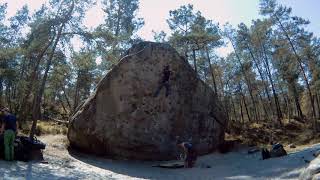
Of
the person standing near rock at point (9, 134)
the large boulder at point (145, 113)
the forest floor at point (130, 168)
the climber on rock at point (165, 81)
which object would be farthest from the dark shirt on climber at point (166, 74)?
the person standing near rock at point (9, 134)

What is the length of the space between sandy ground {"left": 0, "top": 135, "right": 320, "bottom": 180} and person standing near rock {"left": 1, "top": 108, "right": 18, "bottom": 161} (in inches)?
17.6

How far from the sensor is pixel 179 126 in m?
23.0

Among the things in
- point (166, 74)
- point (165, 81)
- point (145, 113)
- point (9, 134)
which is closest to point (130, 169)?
point (145, 113)

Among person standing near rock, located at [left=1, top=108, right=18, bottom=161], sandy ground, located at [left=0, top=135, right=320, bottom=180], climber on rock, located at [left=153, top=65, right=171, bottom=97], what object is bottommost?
sandy ground, located at [left=0, top=135, right=320, bottom=180]

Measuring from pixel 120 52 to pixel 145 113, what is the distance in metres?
11.2

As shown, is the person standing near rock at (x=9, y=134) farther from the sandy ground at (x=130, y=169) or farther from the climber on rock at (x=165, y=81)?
the climber on rock at (x=165, y=81)

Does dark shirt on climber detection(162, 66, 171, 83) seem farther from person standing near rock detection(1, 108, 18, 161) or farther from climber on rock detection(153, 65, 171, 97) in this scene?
person standing near rock detection(1, 108, 18, 161)

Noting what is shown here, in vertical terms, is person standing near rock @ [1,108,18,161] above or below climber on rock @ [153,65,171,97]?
below

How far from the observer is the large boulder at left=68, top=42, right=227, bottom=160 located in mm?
21516

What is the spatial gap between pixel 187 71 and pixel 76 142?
826 cm

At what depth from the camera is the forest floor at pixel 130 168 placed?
1378cm

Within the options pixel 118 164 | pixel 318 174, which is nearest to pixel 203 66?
pixel 118 164

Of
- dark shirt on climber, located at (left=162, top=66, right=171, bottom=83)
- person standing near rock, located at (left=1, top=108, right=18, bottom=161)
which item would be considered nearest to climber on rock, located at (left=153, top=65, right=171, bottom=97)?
dark shirt on climber, located at (left=162, top=66, right=171, bottom=83)

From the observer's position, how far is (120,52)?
32312mm
